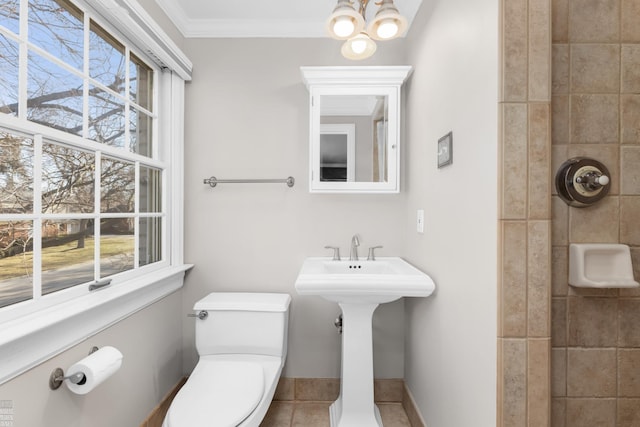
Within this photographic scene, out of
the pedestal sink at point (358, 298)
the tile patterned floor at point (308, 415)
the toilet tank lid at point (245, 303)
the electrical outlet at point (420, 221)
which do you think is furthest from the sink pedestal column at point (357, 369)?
the electrical outlet at point (420, 221)

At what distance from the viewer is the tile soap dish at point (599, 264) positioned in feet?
3.20

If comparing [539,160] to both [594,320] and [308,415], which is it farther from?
[308,415]

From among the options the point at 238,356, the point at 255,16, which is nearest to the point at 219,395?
the point at 238,356

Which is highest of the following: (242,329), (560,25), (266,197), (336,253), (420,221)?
(560,25)

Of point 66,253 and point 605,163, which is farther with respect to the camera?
point 66,253

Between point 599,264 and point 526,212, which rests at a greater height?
point 526,212

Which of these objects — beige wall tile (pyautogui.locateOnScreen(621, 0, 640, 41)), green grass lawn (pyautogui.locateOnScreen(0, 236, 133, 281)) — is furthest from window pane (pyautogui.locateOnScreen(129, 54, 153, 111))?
beige wall tile (pyautogui.locateOnScreen(621, 0, 640, 41))

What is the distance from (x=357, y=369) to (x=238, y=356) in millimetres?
642

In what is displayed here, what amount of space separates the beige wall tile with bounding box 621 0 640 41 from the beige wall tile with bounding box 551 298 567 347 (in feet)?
2.70

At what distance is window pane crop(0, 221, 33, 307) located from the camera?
1.04 metres

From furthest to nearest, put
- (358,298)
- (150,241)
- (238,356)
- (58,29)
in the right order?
(150,241)
(238,356)
(358,298)
(58,29)

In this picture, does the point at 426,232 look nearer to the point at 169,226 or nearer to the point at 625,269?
the point at 625,269

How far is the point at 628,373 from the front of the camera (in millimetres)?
1028

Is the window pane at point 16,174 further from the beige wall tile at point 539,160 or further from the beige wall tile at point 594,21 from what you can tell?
the beige wall tile at point 594,21
